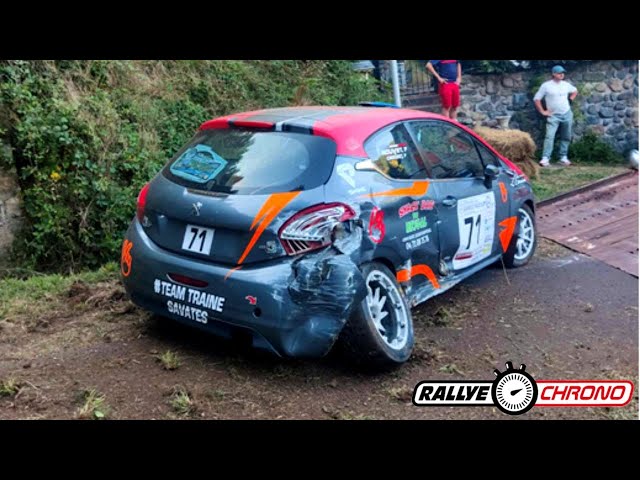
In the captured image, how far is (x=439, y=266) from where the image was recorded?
493 cm

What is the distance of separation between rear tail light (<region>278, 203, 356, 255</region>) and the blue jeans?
881 cm

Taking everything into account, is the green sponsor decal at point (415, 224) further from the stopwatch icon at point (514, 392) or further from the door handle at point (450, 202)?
the stopwatch icon at point (514, 392)

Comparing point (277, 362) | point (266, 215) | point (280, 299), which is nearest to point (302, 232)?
point (266, 215)

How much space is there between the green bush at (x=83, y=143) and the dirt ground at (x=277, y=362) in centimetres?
127

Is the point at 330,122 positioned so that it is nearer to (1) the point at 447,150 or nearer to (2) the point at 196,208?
(2) the point at 196,208

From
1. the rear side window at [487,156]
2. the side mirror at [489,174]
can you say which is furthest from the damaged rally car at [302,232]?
the rear side window at [487,156]

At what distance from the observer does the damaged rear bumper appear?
146 inches

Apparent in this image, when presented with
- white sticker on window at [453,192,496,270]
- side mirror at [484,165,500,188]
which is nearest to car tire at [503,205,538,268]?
white sticker on window at [453,192,496,270]

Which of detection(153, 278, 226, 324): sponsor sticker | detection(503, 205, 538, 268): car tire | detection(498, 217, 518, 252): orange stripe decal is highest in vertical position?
detection(153, 278, 226, 324): sponsor sticker

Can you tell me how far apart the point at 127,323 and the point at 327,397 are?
5.67 feet

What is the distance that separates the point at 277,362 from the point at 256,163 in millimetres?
1291

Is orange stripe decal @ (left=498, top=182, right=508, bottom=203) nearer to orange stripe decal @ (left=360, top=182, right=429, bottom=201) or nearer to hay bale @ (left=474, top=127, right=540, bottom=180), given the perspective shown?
orange stripe decal @ (left=360, top=182, right=429, bottom=201)

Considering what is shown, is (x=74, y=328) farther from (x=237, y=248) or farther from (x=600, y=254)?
(x=600, y=254)

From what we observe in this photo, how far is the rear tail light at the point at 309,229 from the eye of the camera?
3.80 metres
